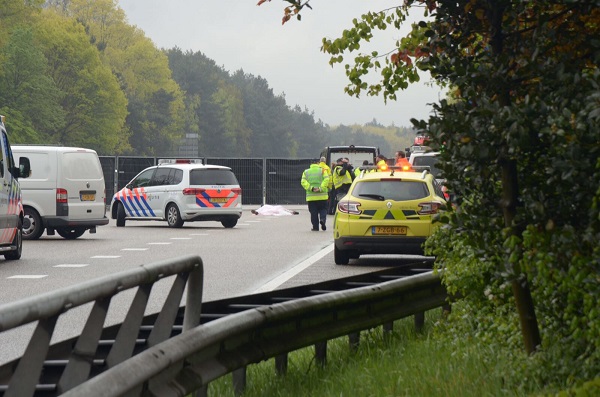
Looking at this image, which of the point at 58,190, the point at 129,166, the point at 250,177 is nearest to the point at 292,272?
the point at 58,190

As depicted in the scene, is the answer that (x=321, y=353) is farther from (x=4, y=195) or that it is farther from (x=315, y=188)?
(x=315, y=188)

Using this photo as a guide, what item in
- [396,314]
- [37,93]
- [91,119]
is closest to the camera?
[396,314]

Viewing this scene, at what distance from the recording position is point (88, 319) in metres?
4.84

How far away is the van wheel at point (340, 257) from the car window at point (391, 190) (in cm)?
89

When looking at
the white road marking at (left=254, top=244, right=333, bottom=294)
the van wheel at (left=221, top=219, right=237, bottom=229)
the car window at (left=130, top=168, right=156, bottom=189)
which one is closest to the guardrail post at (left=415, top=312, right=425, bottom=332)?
the white road marking at (left=254, top=244, right=333, bottom=294)

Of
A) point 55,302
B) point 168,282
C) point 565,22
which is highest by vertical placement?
point 565,22

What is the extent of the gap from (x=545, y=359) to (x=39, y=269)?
43.3 ft

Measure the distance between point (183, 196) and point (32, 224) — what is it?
23.0 feet

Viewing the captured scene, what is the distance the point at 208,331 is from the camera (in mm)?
6234

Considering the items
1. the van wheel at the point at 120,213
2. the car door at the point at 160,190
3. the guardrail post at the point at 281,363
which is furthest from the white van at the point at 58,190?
the guardrail post at the point at 281,363

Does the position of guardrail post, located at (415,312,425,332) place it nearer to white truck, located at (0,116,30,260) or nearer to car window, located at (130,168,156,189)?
white truck, located at (0,116,30,260)

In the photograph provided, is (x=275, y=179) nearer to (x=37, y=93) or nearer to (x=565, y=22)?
(x=37, y=93)

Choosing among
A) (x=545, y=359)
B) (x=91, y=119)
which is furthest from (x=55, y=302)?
(x=91, y=119)

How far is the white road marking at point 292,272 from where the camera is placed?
52.3 ft
